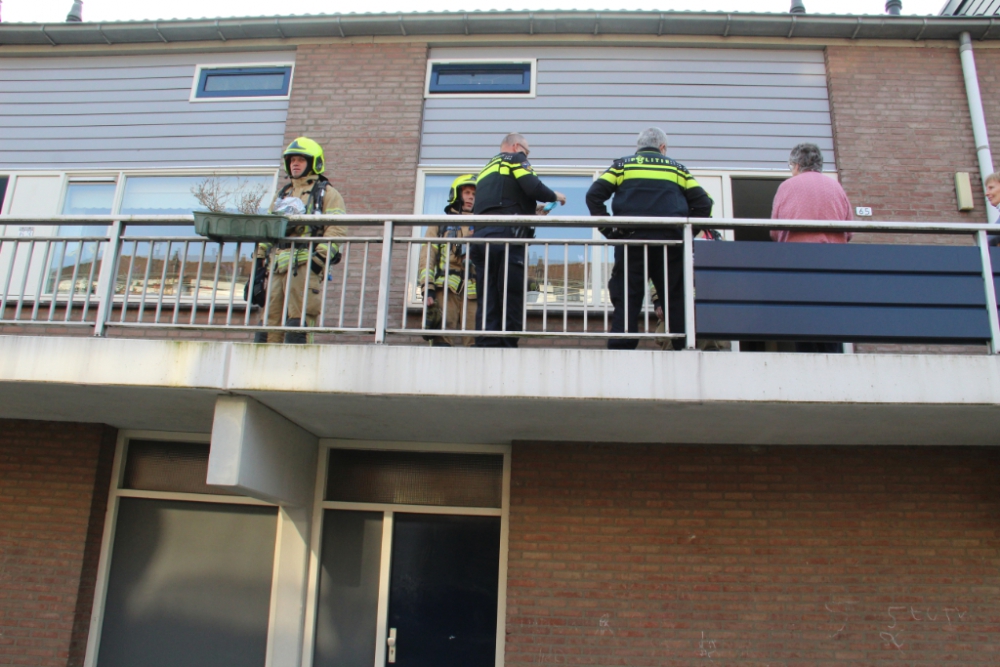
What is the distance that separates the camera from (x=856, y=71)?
7.54m

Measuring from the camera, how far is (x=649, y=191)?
5.37 metres

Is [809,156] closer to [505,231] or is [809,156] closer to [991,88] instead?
[505,231]

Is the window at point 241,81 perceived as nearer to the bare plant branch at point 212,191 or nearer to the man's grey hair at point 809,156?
the bare plant branch at point 212,191

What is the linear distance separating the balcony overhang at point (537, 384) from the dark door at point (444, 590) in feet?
4.27

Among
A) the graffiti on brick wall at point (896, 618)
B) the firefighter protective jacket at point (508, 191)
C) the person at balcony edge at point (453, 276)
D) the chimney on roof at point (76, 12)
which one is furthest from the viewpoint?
the chimney on roof at point (76, 12)

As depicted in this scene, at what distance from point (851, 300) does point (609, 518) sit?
2.51 meters

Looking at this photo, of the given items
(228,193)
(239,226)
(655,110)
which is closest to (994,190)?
(655,110)

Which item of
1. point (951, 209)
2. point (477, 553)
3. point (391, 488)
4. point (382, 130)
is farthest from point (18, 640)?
point (951, 209)

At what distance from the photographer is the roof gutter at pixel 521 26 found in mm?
7457

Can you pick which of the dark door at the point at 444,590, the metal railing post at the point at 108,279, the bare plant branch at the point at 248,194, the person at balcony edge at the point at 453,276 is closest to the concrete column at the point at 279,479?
the dark door at the point at 444,590

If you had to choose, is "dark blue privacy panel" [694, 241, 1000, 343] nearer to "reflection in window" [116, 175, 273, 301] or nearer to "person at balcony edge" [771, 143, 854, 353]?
"person at balcony edge" [771, 143, 854, 353]

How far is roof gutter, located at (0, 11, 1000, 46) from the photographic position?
294 inches

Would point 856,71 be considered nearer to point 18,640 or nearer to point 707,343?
point 707,343

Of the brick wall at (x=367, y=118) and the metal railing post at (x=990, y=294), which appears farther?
the brick wall at (x=367, y=118)
